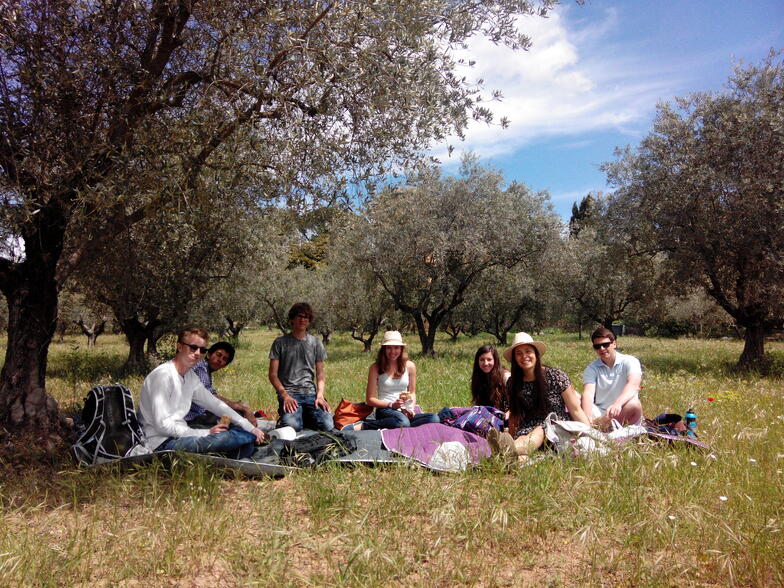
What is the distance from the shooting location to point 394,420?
276 inches

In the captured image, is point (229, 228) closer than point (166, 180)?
No

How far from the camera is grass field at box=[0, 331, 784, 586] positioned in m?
3.38

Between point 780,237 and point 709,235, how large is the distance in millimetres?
1754

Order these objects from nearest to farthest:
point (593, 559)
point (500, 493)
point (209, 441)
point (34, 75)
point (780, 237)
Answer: point (593, 559)
point (500, 493)
point (209, 441)
point (34, 75)
point (780, 237)

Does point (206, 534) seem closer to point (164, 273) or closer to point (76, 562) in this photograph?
point (76, 562)

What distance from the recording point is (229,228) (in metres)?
11.2

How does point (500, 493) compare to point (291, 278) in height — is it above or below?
below

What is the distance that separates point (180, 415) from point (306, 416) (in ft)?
7.75

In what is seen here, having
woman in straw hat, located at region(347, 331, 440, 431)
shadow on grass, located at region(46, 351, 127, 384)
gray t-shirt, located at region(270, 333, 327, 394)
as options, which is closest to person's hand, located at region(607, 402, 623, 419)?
woman in straw hat, located at region(347, 331, 440, 431)

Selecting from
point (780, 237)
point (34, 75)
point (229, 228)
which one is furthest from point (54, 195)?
point (780, 237)

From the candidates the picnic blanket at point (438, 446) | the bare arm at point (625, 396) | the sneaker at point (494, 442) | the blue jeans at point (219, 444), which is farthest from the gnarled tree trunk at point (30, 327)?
Result: the bare arm at point (625, 396)

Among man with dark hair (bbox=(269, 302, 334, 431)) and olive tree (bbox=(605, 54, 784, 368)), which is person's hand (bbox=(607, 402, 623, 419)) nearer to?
man with dark hair (bbox=(269, 302, 334, 431))

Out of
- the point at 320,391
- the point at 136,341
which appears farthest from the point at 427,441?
the point at 136,341

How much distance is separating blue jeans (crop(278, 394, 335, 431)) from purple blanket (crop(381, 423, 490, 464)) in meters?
1.58
